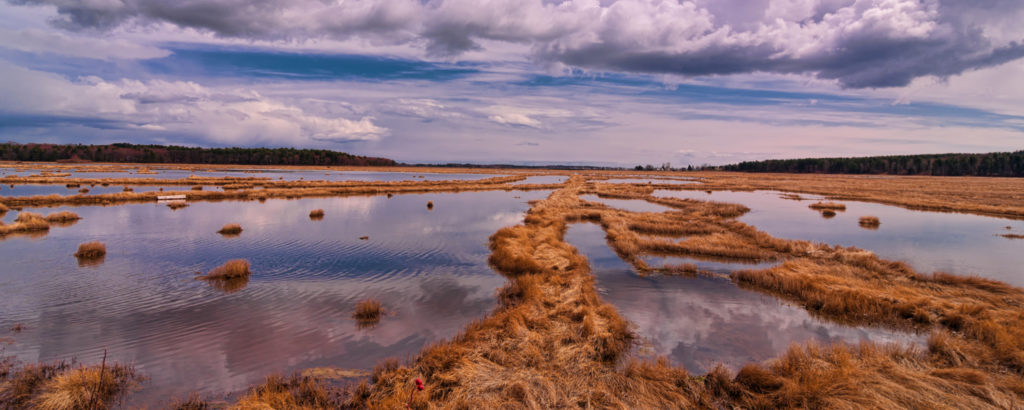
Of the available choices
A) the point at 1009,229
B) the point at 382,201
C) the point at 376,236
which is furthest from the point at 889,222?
the point at 382,201

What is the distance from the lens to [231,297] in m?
12.4

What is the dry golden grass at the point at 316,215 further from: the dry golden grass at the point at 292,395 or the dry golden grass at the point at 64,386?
the dry golden grass at the point at 292,395

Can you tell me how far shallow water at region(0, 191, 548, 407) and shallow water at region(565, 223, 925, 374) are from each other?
15.9 ft

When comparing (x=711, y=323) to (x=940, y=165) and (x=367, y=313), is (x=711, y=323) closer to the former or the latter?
(x=367, y=313)

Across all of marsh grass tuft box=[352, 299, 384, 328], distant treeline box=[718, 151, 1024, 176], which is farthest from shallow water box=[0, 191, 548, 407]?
distant treeline box=[718, 151, 1024, 176]

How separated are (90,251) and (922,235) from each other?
47.4m

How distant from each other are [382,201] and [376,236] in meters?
20.9

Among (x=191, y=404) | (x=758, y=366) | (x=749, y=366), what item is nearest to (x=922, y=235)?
(x=758, y=366)

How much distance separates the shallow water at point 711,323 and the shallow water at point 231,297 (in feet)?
15.9

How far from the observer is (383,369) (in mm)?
7871

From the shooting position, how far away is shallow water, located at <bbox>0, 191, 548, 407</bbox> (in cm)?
855

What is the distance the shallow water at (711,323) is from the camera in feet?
31.5

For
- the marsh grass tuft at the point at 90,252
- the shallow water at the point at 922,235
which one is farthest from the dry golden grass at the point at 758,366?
the marsh grass tuft at the point at 90,252

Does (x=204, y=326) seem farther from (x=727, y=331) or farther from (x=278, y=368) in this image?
(x=727, y=331)
